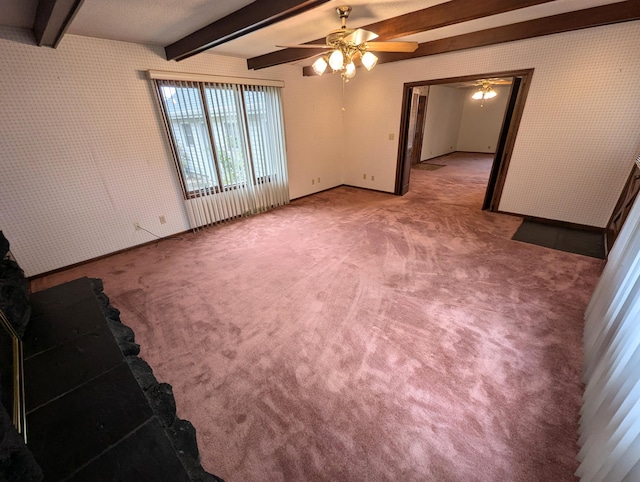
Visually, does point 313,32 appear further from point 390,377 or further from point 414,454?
point 414,454

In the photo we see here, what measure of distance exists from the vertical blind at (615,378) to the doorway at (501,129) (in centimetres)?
247

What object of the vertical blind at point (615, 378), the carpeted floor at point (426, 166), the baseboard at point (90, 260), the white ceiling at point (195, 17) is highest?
the white ceiling at point (195, 17)

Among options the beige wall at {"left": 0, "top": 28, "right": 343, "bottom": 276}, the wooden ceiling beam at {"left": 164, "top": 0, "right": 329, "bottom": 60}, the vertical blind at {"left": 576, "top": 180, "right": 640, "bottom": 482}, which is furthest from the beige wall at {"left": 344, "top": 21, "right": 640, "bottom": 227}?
the beige wall at {"left": 0, "top": 28, "right": 343, "bottom": 276}

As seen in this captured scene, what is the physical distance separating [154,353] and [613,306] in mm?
2928

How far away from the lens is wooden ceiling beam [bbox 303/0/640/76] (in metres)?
2.69

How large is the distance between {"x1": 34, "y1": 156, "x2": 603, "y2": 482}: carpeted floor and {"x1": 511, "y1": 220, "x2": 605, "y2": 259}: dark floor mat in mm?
163

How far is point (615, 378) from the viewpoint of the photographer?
1181mm

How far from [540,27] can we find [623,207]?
2288mm

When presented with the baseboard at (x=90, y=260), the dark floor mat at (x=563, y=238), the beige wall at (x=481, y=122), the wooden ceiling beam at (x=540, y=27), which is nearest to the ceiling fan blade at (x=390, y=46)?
the wooden ceiling beam at (x=540, y=27)

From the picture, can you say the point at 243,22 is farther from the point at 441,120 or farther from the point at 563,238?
the point at 441,120

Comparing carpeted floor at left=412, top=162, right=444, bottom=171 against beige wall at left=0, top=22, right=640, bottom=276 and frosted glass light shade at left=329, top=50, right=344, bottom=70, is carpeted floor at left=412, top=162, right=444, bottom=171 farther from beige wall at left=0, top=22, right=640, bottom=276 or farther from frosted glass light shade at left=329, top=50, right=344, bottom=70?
frosted glass light shade at left=329, top=50, right=344, bottom=70

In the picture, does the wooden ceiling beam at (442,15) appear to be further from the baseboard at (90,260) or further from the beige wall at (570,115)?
the baseboard at (90,260)

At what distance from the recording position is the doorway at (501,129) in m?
3.63

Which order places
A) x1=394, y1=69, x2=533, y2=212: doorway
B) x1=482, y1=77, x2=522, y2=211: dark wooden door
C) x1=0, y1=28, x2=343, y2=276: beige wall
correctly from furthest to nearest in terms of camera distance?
x1=482, y1=77, x2=522, y2=211: dark wooden door < x1=394, y1=69, x2=533, y2=212: doorway < x1=0, y1=28, x2=343, y2=276: beige wall
